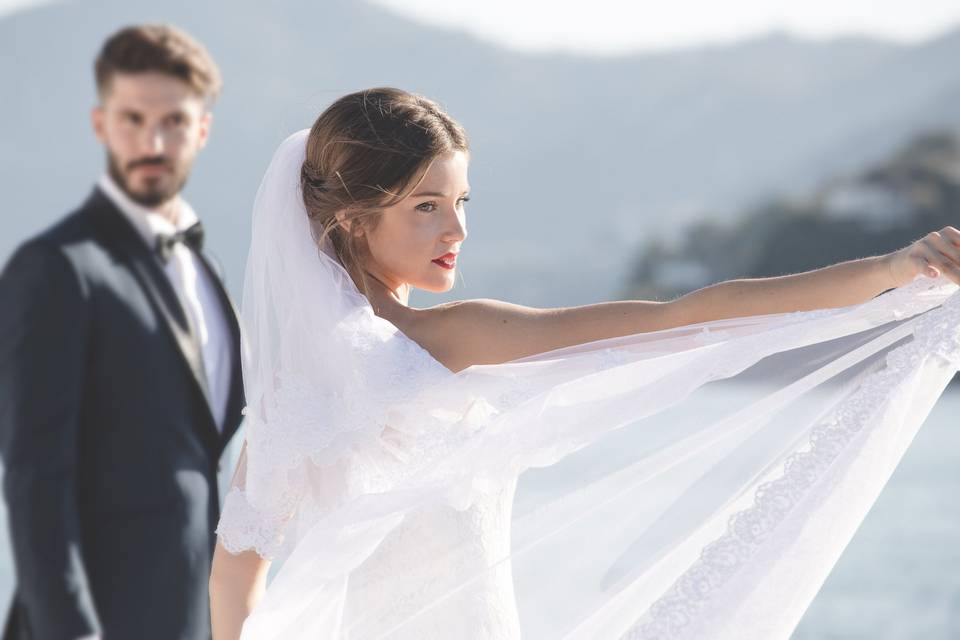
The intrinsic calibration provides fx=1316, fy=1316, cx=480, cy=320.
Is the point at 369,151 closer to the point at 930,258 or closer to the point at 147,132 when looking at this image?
the point at 930,258

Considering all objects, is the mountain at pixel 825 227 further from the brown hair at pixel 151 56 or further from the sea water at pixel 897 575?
the brown hair at pixel 151 56

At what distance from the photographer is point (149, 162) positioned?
3125 mm

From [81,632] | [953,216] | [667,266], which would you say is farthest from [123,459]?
[667,266]

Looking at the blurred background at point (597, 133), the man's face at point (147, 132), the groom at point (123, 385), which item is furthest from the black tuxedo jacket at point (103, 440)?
the blurred background at point (597, 133)

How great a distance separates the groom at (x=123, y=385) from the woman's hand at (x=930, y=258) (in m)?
1.60

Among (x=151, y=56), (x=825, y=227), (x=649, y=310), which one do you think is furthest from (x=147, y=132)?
(x=825, y=227)

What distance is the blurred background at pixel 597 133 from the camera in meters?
37.7

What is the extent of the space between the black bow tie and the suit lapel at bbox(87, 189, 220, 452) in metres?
0.05

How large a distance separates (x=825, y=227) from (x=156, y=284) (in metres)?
34.0

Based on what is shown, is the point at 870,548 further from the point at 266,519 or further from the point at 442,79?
the point at 442,79

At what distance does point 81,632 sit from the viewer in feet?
8.07

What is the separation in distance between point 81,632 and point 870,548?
43.7ft

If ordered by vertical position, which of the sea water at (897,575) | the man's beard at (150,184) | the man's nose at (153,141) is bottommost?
the sea water at (897,575)

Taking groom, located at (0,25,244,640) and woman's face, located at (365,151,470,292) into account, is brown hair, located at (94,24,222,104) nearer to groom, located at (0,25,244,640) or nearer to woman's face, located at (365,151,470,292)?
groom, located at (0,25,244,640)
